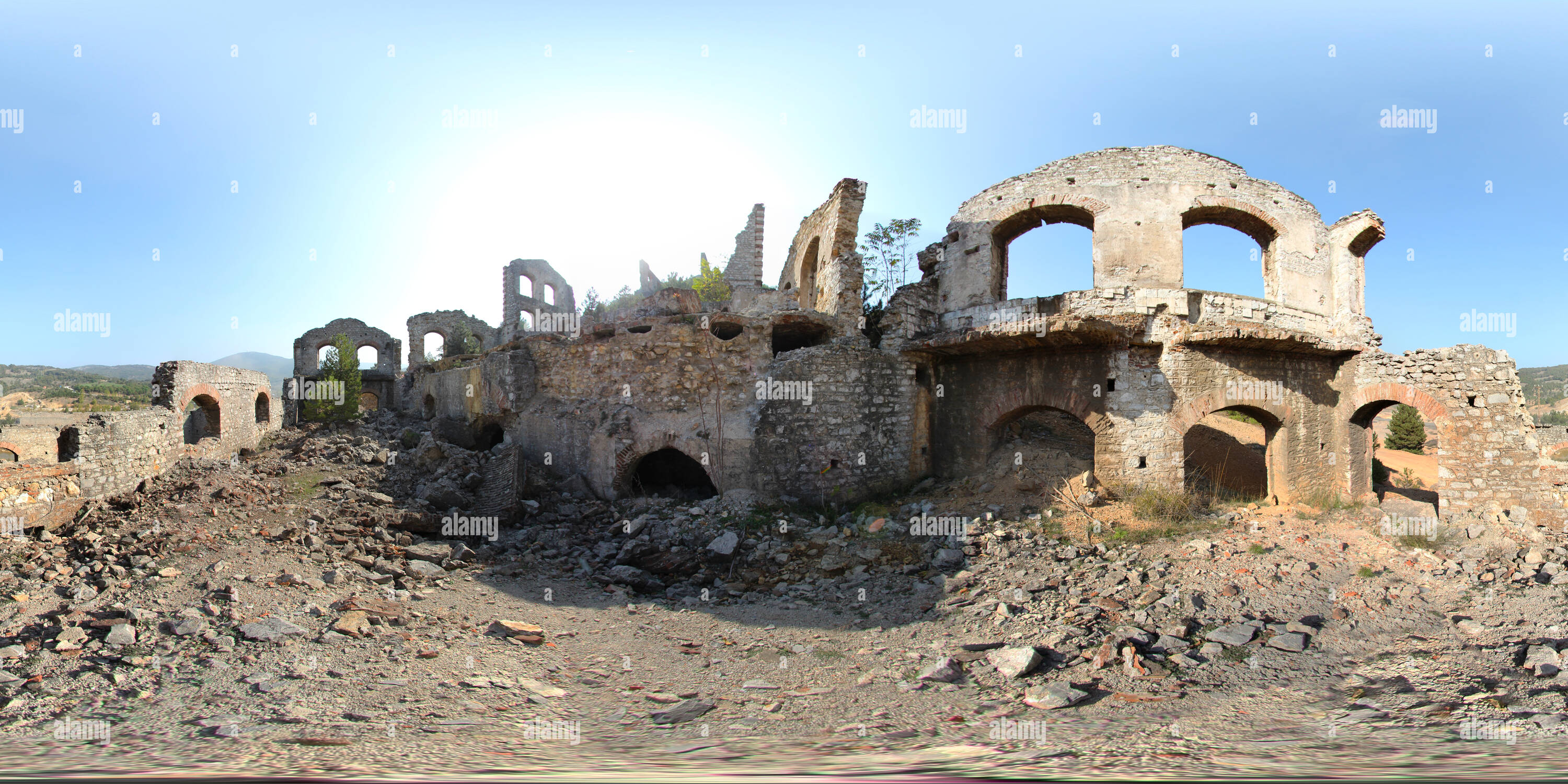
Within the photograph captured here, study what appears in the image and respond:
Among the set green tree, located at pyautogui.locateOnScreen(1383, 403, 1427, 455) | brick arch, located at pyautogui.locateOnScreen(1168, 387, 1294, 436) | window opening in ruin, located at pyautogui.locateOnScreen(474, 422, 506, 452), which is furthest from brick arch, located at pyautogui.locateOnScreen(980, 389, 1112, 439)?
green tree, located at pyautogui.locateOnScreen(1383, 403, 1427, 455)

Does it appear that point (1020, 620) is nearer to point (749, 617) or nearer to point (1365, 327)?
point (749, 617)

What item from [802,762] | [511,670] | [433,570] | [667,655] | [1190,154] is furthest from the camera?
[1190,154]

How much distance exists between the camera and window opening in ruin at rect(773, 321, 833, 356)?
12523 millimetres

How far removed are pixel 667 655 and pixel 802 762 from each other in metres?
3.01

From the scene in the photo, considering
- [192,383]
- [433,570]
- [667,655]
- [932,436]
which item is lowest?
[667,655]

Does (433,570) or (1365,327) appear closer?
(433,570)

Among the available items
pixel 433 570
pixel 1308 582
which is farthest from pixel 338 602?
pixel 1308 582

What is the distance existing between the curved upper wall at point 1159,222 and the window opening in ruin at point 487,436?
1119cm

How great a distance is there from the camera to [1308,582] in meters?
7.43

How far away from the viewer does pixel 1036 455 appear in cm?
1216

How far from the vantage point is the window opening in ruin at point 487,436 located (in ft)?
49.4

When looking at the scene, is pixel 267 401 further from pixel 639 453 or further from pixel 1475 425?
pixel 1475 425

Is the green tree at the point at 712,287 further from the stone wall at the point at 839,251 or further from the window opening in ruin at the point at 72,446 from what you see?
the window opening in ruin at the point at 72,446

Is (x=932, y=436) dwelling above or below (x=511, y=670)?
above
